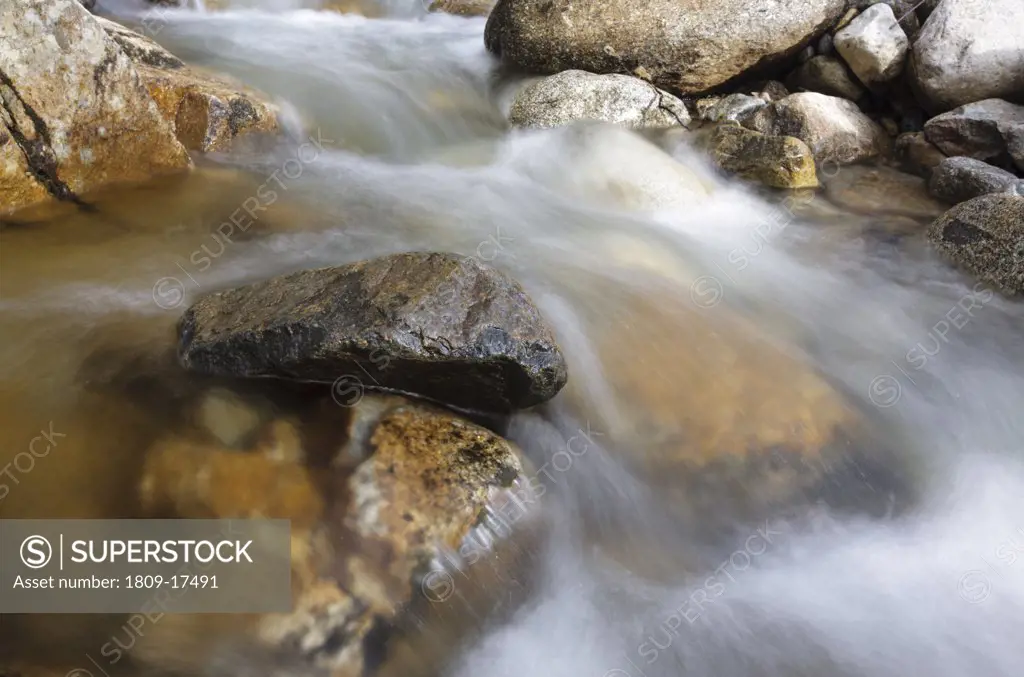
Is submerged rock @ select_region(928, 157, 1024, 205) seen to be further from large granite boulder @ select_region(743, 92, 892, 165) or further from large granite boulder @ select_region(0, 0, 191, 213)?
large granite boulder @ select_region(0, 0, 191, 213)

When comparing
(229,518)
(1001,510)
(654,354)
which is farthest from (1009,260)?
(229,518)

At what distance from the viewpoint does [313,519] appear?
283 cm

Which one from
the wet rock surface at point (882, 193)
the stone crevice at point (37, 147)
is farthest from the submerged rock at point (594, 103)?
the stone crevice at point (37, 147)

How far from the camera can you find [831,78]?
8320 mm

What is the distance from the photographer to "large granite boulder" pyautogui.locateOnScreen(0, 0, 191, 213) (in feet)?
14.5

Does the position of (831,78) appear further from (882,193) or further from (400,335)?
(400,335)

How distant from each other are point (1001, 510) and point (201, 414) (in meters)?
4.18

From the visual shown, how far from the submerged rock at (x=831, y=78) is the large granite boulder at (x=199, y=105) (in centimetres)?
643

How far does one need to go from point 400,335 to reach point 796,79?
7.77 m

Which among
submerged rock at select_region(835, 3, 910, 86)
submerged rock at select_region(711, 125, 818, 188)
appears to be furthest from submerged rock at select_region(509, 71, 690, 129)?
submerged rock at select_region(835, 3, 910, 86)

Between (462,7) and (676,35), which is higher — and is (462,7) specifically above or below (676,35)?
below

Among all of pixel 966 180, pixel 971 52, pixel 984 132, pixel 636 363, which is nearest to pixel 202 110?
pixel 636 363

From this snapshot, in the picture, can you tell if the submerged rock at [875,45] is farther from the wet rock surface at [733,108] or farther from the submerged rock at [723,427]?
the submerged rock at [723,427]

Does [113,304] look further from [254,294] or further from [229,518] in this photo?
[229,518]
